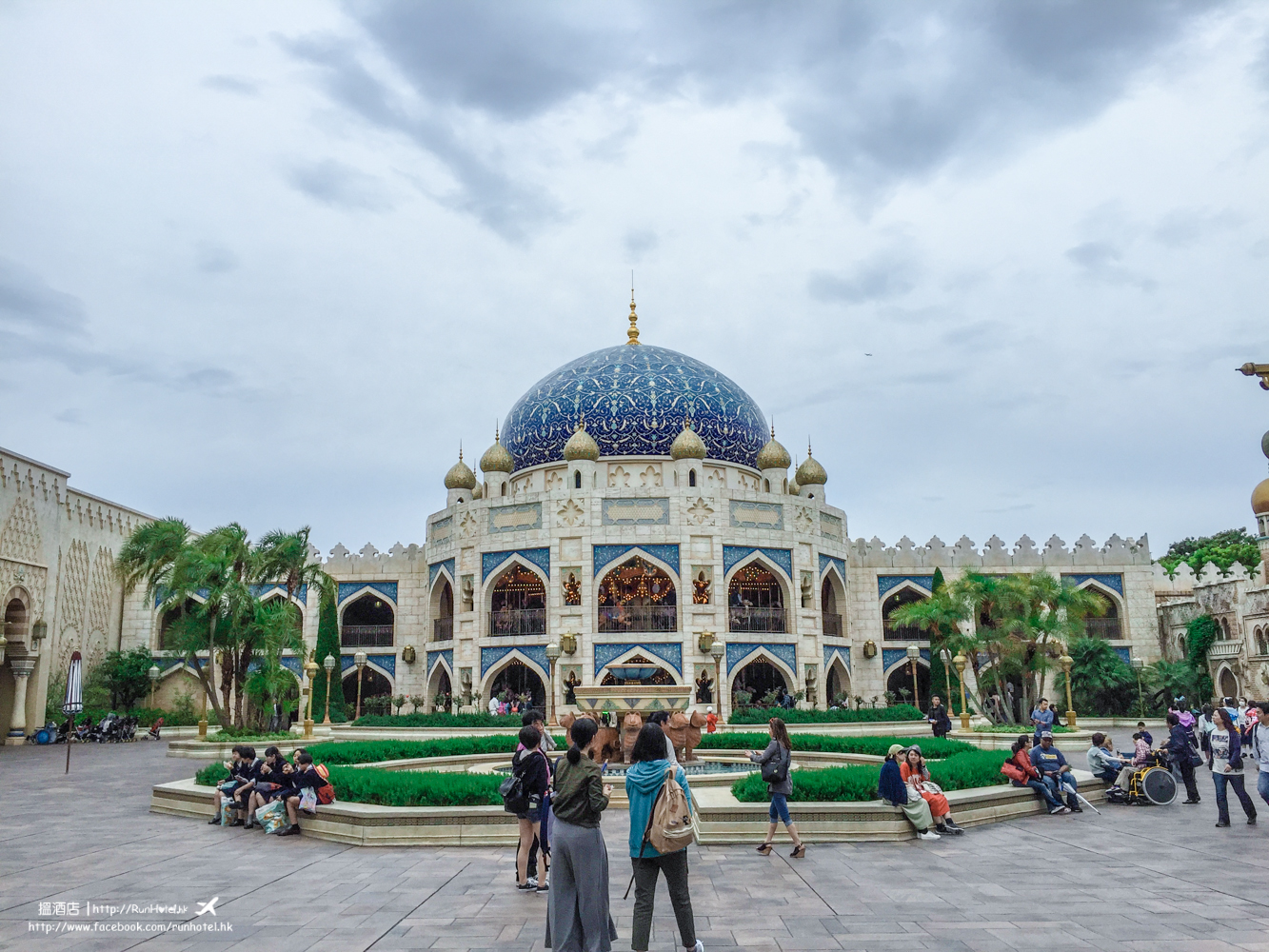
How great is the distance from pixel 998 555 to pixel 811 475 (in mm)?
7069

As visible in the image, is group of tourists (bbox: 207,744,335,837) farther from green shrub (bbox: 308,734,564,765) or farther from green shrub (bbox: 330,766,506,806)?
green shrub (bbox: 308,734,564,765)

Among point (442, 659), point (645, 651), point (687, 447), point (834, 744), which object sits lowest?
point (834, 744)

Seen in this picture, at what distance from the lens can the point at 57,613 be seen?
92.9 feet

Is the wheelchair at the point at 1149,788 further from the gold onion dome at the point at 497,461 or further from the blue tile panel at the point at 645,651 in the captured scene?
the gold onion dome at the point at 497,461

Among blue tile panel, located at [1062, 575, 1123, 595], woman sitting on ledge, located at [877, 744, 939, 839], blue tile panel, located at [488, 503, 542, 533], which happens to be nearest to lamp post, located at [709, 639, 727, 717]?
blue tile panel, located at [488, 503, 542, 533]

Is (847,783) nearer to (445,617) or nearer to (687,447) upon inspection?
(687,447)

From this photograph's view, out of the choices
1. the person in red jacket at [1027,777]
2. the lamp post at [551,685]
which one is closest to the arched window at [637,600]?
the lamp post at [551,685]

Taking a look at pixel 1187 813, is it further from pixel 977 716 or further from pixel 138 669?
pixel 138 669

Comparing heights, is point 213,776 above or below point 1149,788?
above

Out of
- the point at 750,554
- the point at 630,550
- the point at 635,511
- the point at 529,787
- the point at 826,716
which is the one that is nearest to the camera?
the point at 529,787

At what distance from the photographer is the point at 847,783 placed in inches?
387

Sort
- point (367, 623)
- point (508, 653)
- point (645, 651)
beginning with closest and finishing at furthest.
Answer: point (645, 651) → point (508, 653) → point (367, 623)

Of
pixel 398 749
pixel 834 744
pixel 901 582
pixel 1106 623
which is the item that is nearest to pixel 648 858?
pixel 398 749

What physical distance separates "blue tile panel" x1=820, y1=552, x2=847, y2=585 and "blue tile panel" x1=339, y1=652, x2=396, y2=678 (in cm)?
1447
